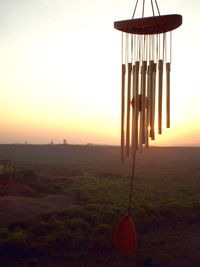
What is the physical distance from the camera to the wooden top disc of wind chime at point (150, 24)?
6.09 metres

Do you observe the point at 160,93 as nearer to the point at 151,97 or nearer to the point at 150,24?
the point at 151,97

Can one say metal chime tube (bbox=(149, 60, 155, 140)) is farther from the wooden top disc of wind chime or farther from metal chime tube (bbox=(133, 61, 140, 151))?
the wooden top disc of wind chime

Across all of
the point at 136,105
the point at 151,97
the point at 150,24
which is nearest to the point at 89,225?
the point at 136,105

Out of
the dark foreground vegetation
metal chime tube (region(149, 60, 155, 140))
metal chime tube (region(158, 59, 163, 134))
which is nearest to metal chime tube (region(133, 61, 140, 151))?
metal chime tube (region(149, 60, 155, 140))

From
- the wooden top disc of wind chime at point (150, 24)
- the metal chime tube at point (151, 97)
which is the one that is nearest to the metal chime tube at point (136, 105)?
the metal chime tube at point (151, 97)

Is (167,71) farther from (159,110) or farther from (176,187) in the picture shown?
(176,187)

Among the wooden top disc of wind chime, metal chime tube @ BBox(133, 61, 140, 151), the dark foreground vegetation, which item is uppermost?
the wooden top disc of wind chime

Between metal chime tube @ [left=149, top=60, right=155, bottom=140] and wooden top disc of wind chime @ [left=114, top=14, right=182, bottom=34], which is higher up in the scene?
wooden top disc of wind chime @ [left=114, top=14, right=182, bottom=34]

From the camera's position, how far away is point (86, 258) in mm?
13125

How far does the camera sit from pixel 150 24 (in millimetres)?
6180

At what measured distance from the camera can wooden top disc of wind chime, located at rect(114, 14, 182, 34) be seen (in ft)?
20.0

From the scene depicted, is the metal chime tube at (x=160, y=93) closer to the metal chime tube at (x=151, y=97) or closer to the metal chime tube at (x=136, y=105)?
the metal chime tube at (x=151, y=97)

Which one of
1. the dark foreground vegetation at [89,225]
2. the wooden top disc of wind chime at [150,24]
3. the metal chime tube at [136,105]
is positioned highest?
the wooden top disc of wind chime at [150,24]

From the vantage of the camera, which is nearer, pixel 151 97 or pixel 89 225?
pixel 151 97
